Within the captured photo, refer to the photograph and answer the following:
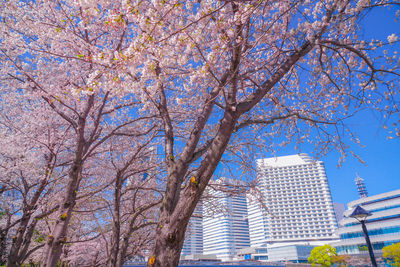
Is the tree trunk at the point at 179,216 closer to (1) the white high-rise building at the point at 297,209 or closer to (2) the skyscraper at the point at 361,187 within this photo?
(1) the white high-rise building at the point at 297,209

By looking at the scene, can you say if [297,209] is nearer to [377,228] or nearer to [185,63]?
[377,228]

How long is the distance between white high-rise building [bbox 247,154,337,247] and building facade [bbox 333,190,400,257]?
246 ft

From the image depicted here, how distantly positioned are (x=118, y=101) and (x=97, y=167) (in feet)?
12.1

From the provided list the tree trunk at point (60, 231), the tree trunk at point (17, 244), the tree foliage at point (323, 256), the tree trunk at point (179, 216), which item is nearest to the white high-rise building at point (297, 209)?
the tree foliage at point (323, 256)

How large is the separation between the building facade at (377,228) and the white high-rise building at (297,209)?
74.9 m

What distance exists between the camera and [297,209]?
500 ft

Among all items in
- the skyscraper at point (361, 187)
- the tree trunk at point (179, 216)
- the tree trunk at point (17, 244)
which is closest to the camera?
the tree trunk at point (179, 216)

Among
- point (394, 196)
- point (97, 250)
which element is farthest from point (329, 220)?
point (97, 250)

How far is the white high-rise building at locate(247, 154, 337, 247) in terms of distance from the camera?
143500mm

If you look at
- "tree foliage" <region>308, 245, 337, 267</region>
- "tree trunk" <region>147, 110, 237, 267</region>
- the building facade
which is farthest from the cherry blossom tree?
the building facade

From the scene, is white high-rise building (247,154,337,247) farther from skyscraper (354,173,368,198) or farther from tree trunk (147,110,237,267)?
tree trunk (147,110,237,267)

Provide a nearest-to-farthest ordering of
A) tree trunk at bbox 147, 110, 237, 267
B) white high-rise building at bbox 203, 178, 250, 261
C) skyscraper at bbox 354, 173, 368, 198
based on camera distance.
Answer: tree trunk at bbox 147, 110, 237, 267 → skyscraper at bbox 354, 173, 368, 198 → white high-rise building at bbox 203, 178, 250, 261

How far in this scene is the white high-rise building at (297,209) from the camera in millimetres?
143500

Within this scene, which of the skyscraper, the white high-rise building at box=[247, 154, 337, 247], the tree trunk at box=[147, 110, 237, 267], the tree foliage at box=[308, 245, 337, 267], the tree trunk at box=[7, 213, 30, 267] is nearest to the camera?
the tree trunk at box=[147, 110, 237, 267]
